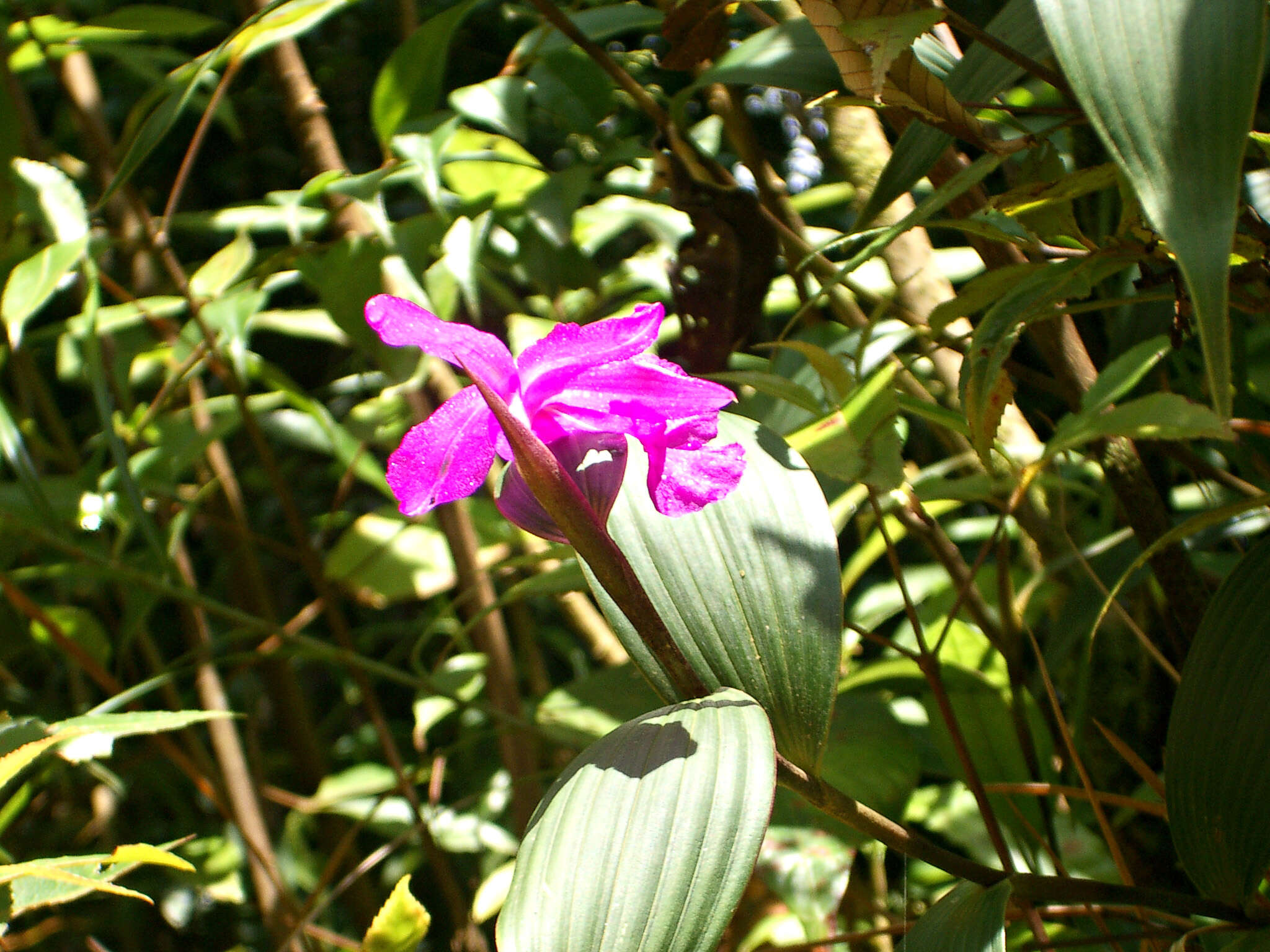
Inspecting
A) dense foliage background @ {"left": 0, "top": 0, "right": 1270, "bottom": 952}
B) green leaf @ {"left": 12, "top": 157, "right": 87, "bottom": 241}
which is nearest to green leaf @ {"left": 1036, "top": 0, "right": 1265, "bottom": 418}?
dense foliage background @ {"left": 0, "top": 0, "right": 1270, "bottom": 952}

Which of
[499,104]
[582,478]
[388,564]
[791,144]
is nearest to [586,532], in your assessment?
[582,478]

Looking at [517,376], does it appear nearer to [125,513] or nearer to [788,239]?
[788,239]

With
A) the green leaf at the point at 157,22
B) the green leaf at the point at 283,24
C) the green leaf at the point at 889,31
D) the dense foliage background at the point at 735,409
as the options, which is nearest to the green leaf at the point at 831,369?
the dense foliage background at the point at 735,409

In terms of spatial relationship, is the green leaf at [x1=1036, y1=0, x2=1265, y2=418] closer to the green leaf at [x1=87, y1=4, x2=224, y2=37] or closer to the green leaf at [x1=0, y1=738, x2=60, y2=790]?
the green leaf at [x1=0, y1=738, x2=60, y2=790]

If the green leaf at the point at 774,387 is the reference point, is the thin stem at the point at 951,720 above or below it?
below

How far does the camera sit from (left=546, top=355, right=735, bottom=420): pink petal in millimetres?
281

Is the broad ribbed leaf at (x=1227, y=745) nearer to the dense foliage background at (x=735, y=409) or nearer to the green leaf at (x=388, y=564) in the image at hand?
the dense foliage background at (x=735, y=409)

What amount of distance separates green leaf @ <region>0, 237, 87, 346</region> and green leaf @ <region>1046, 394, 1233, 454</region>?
506mm

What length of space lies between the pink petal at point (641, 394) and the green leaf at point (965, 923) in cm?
18

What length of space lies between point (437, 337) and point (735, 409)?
27 centimetres

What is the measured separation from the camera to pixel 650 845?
237 mm

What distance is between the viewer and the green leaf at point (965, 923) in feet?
0.99

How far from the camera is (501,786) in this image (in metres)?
0.85

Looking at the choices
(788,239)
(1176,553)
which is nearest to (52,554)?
(788,239)
